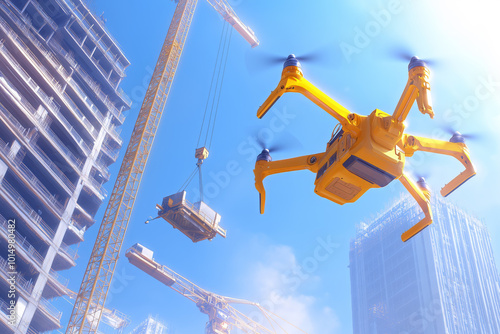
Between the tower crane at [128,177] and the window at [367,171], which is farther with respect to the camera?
the tower crane at [128,177]

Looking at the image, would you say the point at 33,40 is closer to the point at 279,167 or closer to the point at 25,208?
the point at 25,208

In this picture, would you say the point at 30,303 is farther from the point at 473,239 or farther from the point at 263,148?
the point at 473,239

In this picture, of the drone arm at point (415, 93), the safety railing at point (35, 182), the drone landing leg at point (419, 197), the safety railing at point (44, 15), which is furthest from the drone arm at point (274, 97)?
the safety railing at point (44, 15)

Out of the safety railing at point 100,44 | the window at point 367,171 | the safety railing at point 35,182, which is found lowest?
the window at point 367,171

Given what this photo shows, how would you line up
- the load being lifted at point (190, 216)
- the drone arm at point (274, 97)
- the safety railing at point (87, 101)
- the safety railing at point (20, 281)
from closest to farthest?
1. the drone arm at point (274, 97)
2. the load being lifted at point (190, 216)
3. the safety railing at point (20, 281)
4. the safety railing at point (87, 101)

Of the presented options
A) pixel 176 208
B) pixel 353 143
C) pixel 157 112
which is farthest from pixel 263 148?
pixel 157 112
